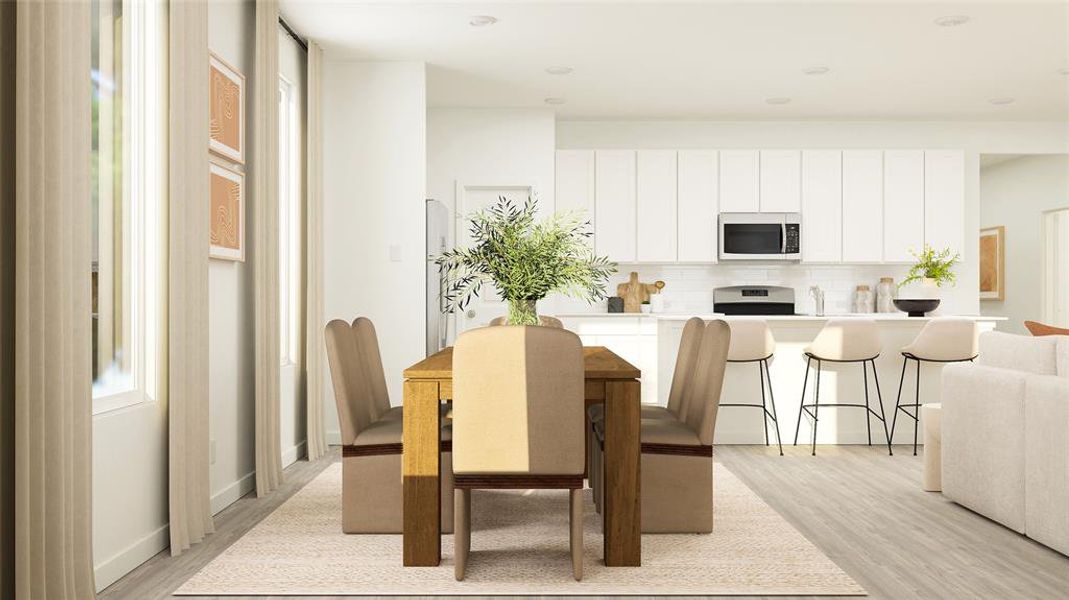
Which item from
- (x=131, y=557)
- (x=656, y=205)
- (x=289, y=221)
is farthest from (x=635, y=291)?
(x=131, y=557)

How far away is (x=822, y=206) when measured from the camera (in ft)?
24.7

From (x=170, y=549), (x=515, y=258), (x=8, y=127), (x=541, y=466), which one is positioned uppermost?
(x=8, y=127)

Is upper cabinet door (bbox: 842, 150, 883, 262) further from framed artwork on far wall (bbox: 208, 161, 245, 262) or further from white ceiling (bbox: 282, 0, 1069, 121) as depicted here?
framed artwork on far wall (bbox: 208, 161, 245, 262)

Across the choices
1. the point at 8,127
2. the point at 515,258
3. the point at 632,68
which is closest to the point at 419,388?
the point at 515,258

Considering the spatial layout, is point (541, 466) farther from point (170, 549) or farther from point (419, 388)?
point (170, 549)

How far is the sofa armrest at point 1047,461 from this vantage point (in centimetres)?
306

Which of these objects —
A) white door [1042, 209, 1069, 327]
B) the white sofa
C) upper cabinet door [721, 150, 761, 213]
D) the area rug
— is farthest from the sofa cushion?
white door [1042, 209, 1069, 327]

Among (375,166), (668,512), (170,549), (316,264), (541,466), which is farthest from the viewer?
(375,166)

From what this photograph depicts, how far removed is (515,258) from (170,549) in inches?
73.6

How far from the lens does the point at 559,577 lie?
285 centimetres

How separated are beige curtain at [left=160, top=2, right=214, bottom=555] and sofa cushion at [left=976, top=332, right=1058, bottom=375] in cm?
364

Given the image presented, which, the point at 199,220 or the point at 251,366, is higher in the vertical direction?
the point at 199,220

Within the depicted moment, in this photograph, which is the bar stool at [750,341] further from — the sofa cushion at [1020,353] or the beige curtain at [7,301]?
the beige curtain at [7,301]

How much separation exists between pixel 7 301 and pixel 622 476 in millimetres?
2075
